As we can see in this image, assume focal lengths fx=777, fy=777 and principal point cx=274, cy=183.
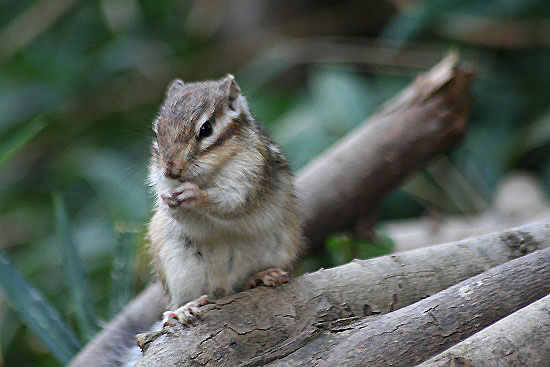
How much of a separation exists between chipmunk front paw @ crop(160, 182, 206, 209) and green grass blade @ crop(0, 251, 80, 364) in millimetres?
740

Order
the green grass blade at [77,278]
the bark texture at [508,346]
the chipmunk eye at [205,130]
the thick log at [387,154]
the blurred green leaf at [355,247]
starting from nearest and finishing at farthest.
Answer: the bark texture at [508,346] < the chipmunk eye at [205,130] < the green grass blade at [77,278] < the blurred green leaf at [355,247] < the thick log at [387,154]

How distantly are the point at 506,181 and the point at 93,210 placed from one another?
8.43ft

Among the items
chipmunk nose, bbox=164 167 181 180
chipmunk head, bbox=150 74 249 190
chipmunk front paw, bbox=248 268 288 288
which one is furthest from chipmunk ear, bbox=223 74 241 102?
chipmunk front paw, bbox=248 268 288 288

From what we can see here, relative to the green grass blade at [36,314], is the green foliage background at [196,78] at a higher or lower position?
A: higher

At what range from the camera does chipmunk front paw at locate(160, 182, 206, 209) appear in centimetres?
189

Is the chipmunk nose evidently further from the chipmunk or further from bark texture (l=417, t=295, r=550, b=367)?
bark texture (l=417, t=295, r=550, b=367)

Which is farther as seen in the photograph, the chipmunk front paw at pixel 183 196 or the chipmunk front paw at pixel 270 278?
the chipmunk front paw at pixel 270 278

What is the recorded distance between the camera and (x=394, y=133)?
3.04 meters

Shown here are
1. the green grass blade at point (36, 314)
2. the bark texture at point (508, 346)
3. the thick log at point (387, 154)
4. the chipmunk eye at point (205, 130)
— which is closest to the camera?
the bark texture at point (508, 346)

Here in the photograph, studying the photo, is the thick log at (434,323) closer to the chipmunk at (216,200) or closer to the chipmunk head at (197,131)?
the chipmunk at (216,200)

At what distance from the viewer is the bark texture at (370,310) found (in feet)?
5.63

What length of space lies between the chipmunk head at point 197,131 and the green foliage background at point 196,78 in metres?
1.20

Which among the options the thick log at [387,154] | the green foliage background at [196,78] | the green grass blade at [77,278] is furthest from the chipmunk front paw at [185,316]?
the green foliage background at [196,78]

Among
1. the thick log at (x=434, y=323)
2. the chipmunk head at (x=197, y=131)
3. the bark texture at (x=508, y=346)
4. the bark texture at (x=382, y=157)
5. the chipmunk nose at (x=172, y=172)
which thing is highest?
the bark texture at (x=382, y=157)
